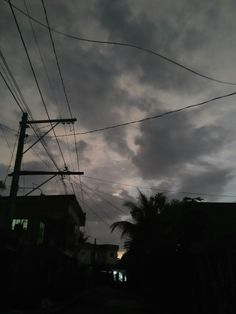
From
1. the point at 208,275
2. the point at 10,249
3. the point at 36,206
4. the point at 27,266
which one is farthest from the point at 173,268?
the point at 36,206

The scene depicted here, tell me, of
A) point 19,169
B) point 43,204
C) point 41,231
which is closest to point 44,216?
point 41,231

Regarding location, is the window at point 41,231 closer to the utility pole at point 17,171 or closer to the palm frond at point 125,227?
the palm frond at point 125,227

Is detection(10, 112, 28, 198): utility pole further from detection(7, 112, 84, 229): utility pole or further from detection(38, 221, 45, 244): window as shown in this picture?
detection(38, 221, 45, 244): window

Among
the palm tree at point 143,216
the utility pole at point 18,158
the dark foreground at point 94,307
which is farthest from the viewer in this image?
the palm tree at point 143,216

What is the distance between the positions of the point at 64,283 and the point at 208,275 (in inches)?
675

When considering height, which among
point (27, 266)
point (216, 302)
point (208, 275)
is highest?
point (27, 266)

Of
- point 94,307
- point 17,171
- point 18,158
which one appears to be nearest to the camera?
point 17,171

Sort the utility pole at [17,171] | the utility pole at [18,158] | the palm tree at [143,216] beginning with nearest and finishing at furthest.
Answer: the utility pole at [17,171]
the utility pole at [18,158]
the palm tree at [143,216]

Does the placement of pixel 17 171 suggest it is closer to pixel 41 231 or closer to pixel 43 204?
pixel 41 231

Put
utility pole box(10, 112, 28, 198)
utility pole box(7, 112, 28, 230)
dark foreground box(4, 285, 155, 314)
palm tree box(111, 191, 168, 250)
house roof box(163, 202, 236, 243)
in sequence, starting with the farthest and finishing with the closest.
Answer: palm tree box(111, 191, 168, 250)
dark foreground box(4, 285, 155, 314)
utility pole box(10, 112, 28, 198)
utility pole box(7, 112, 28, 230)
house roof box(163, 202, 236, 243)

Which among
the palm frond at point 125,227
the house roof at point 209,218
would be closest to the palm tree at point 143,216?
the palm frond at point 125,227

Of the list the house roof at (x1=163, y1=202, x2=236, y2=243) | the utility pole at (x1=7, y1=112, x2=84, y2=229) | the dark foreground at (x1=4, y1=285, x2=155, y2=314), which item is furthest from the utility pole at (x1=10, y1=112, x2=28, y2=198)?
the house roof at (x1=163, y1=202, x2=236, y2=243)

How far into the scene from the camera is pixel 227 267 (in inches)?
375

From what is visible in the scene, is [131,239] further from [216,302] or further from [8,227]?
[216,302]
